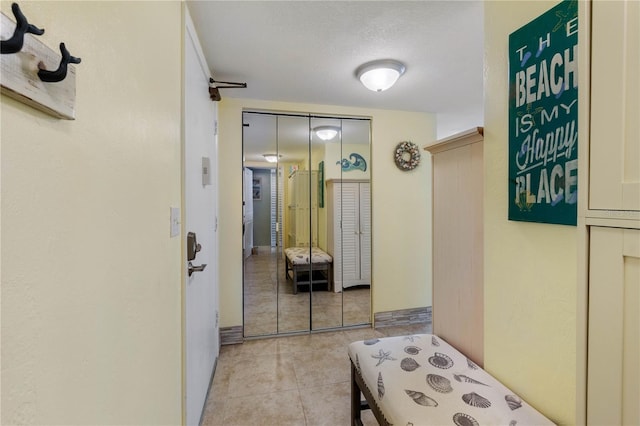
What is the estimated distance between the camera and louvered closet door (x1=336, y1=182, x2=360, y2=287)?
119 inches

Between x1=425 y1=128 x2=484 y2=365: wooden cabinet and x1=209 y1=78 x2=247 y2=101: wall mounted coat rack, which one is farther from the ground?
x1=209 y1=78 x2=247 y2=101: wall mounted coat rack

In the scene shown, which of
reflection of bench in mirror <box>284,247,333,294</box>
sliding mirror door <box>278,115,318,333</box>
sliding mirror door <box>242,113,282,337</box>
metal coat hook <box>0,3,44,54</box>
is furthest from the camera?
reflection of bench in mirror <box>284,247,333,294</box>

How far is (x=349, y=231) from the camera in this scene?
305 centimetres

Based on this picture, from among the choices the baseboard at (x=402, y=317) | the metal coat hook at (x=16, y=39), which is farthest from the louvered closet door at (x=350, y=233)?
the metal coat hook at (x=16, y=39)

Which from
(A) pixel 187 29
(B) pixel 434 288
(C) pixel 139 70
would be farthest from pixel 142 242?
(B) pixel 434 288

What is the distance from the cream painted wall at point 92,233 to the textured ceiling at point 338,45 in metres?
0.62

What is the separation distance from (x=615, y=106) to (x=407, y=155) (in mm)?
2549

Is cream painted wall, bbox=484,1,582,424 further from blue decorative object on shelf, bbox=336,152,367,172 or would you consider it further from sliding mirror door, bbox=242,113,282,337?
sliding mirror door, bbox=242,113,282,337

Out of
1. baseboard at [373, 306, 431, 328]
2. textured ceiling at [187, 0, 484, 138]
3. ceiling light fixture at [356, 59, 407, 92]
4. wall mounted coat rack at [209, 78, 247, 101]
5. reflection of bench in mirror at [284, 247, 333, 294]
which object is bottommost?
baseboard at [373, 306, 431, 328]

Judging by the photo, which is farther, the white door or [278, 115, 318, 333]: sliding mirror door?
[278, 115, 318, 333]: sliding mirror door

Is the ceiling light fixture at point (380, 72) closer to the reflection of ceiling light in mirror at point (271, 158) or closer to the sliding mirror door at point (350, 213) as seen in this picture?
the sliding mirror door at point (350, 213)

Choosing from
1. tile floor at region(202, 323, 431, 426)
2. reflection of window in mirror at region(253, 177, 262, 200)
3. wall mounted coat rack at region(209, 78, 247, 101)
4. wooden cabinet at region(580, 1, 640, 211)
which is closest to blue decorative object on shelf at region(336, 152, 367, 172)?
reflection of window in mirror at region(253, 177, 262, 200)

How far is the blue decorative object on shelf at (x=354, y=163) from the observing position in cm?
300

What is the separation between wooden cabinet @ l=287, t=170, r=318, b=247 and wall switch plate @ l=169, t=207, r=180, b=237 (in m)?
1.78
